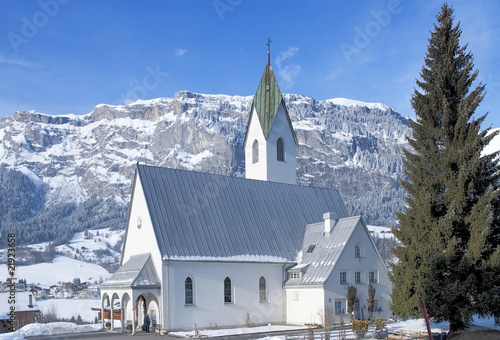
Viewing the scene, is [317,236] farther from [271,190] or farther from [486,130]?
[486,130]

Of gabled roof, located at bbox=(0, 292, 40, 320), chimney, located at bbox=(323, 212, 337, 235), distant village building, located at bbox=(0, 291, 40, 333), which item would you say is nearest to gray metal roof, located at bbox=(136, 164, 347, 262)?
chimney, located at bbox=(323, 212, 337, 235)

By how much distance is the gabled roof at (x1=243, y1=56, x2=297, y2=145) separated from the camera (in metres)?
50.2

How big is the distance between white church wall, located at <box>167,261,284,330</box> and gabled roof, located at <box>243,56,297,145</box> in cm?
1440

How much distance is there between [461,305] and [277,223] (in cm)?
1846

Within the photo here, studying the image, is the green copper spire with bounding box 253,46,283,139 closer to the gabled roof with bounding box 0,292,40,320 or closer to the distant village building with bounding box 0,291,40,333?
the distant village building with bounding box 0,291,40,333

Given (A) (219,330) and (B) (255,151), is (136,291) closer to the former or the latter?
(A) (219,330)

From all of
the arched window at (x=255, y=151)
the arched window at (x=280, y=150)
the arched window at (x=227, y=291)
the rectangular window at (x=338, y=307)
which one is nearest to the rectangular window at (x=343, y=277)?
the rectangular window at (x=338, y=307)

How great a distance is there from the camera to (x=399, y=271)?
97.5 feet

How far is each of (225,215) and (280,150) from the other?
1149 cm

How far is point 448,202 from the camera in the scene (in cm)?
2883

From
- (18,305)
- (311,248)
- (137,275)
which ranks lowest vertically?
(18,305)

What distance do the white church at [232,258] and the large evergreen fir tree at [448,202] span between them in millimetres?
10669

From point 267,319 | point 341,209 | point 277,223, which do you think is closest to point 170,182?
point 277,223

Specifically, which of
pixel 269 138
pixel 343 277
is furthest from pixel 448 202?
pixel 269 138
